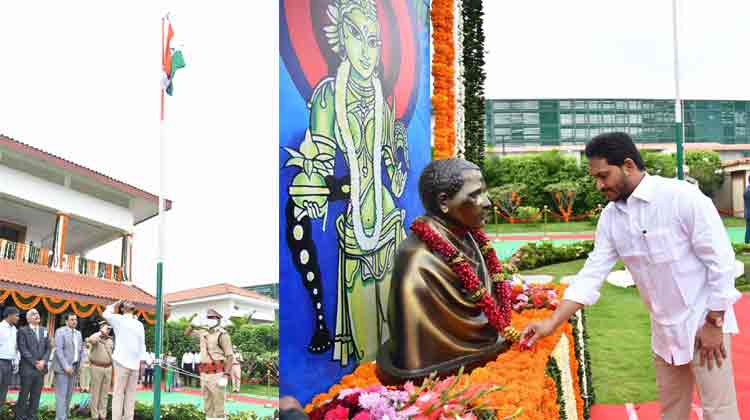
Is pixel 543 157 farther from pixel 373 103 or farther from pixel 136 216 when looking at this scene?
pixel 136 216

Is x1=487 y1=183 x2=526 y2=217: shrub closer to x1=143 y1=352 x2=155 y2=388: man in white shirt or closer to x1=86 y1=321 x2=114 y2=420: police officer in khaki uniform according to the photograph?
x1=143 y1=352 x2=155 y2=388: man in white shirt

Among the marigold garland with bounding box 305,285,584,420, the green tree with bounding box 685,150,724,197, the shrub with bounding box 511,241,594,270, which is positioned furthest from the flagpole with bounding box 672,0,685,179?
the green tree with bounding box 685,150,724,197

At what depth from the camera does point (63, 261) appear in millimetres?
2756

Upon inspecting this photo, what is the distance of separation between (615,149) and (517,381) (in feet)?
3.88

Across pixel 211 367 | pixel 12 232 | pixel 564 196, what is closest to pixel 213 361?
pixel 211 367

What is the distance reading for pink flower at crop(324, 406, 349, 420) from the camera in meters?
2.44

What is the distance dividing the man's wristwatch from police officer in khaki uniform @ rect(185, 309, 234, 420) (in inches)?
86.6

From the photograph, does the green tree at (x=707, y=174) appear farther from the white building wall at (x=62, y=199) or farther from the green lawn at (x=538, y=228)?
the white building wall at (x=62, y=199)

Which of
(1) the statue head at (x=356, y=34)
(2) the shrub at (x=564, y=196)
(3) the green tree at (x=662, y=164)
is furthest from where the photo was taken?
(3) the green tree at (x=662, y=164)

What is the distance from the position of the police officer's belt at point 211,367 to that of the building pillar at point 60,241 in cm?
83

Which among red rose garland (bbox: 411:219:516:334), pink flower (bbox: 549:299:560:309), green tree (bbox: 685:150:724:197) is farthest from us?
green tree (bbox: 685:150:724:197)

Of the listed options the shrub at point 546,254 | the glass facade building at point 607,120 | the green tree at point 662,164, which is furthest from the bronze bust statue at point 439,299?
the glass facade building at point 607,120

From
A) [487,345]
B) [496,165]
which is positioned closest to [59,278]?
[487,345]

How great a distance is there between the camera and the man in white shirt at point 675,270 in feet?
9.83
